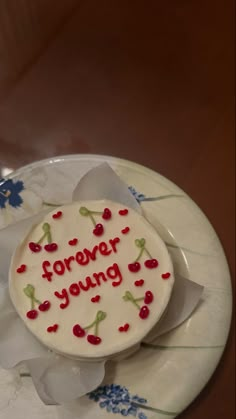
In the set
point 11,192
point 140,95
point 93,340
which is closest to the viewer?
point 93,340

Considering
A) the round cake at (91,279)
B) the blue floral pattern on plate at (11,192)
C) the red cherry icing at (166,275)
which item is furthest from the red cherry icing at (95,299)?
the blue floral pattern on plate at (11,192)

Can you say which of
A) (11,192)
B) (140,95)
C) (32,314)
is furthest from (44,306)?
(140,95)

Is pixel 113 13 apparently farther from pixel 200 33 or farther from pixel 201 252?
pixel 201 252

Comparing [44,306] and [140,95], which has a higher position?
[140,95]

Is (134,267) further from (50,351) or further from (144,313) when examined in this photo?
(50,351)

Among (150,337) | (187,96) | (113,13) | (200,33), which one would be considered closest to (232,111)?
(187,96)

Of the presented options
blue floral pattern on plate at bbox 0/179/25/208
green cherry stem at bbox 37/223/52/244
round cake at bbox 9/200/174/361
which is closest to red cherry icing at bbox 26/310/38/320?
round cake at bbox 9/200/174/361

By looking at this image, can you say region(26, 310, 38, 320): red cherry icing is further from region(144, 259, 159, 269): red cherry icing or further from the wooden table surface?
the wooden table surface
